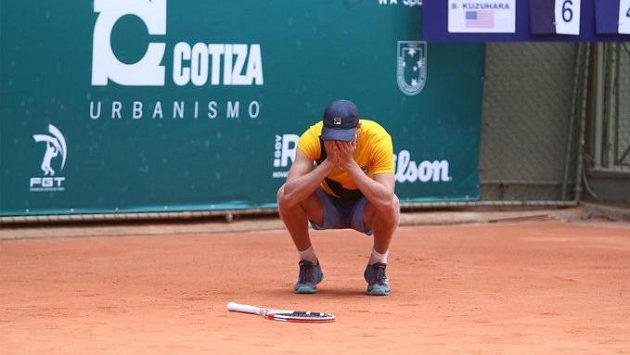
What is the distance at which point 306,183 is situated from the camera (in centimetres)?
792

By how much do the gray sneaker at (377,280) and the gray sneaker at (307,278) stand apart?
0.34 meters

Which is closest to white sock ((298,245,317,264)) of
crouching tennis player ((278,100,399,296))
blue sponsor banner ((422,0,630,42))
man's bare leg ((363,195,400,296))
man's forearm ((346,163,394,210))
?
crouching tennis player ((278,100,399,296))

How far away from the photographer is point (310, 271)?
27.6ft

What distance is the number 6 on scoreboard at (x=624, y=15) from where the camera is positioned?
40.7ft

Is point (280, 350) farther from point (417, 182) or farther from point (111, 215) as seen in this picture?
point (417, 182)

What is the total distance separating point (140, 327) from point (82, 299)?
4.08 feet

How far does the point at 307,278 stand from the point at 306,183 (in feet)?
2.47

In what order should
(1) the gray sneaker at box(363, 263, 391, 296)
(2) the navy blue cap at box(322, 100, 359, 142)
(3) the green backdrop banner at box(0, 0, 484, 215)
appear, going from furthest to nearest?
(3) the green backdrop banner at box(0, 0, 484, 215), (1) the gray sneaker at box(363, 263, 391, 296), (2) the navy blue cap at box(322, 100, 359, 142)

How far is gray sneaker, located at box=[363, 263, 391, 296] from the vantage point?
8305 millimetres

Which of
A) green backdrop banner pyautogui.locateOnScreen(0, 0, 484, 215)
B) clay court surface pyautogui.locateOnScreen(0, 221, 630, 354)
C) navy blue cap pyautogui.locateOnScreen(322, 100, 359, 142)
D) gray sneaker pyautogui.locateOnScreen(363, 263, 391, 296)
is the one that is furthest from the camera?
green backdrop banner pyautogui.locateOnScreen(0, 0, 484, 215)

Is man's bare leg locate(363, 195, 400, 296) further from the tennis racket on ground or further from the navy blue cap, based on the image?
the tennis racket on ground

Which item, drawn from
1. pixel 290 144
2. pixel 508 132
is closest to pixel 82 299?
pixel 290 144

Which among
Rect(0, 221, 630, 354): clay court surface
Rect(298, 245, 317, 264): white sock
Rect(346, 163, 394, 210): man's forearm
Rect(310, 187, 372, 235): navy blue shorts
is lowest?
Rect(0, 221, 630, 354): clay court surface

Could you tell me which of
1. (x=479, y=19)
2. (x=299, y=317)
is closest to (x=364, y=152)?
(x=299, y=317)
